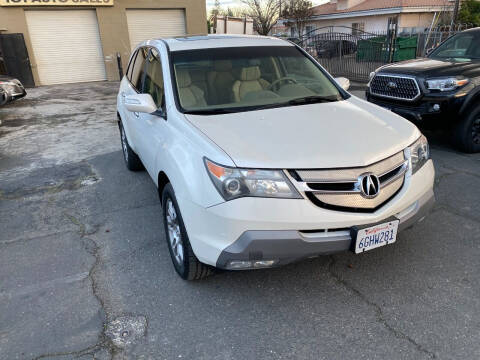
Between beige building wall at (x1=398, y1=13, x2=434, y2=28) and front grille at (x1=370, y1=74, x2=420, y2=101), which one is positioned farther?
beige building wall at (x1=398, y1=13, x2=434, y2=28)

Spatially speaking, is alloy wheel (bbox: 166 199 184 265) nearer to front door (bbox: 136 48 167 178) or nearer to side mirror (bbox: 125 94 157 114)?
front door (bbox: 136 48 167 178)

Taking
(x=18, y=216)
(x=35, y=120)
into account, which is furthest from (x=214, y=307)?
(x=35, y=120)

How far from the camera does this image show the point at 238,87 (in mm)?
3484

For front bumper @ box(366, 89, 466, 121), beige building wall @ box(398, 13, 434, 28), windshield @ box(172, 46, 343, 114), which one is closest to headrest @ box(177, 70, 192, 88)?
windshield @ box(172, 46, 343, 114)

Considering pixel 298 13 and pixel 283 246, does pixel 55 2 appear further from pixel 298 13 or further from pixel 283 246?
pixel 298 13

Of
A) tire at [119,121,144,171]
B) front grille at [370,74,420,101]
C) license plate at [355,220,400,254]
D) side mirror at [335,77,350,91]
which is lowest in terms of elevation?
tire at [119,121,144,171]

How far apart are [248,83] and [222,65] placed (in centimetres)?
30

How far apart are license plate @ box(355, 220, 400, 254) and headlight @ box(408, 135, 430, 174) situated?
19.6 inches

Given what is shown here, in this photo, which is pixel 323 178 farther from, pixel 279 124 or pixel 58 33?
pixel 58 33

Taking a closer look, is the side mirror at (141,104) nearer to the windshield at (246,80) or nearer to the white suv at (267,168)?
the white suv at (267,168)

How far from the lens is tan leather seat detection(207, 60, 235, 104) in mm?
3357

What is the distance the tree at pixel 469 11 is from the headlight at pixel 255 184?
29.5 metres

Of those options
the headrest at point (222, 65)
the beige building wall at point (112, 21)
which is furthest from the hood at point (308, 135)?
the beige building wall at point (112, 21)

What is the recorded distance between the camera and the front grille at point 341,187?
7.68 ft
